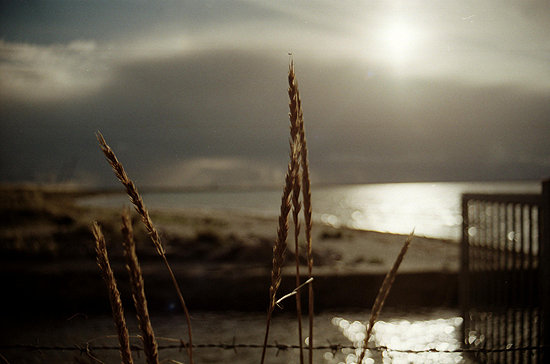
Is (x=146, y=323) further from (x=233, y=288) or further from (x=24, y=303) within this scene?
(x=24, y=303)

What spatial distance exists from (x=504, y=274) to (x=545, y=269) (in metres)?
0.32

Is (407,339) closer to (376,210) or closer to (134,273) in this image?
(134,273)

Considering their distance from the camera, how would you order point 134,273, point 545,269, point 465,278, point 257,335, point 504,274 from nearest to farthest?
point 134,273
point 545,269
point 504,274
point 465,278
point 257,335

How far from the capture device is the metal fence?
7.72 feet

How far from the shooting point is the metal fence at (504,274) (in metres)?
2.35

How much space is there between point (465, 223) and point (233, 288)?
2.80 meters

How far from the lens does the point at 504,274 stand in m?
2.63

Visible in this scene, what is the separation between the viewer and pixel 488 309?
3020 millimetres

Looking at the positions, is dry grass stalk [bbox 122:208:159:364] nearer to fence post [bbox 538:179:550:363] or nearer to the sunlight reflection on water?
fence post [bbox 538:179:550:363]

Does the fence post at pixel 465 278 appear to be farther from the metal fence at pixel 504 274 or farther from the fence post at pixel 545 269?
the fence post at pixel 545 269

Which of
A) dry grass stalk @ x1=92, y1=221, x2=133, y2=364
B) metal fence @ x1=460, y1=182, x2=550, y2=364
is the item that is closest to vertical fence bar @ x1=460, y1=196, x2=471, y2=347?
metal fence @ x1=460, y1=182, x2=550, y2=364

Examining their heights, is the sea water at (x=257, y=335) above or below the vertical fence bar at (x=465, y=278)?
below

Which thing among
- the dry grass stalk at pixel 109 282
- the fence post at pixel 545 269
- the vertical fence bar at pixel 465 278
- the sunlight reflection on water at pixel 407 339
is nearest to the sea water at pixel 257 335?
the sunlight reflection on water at pixel 407 339

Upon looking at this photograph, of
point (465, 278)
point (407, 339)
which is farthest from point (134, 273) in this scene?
point (407, 339)
